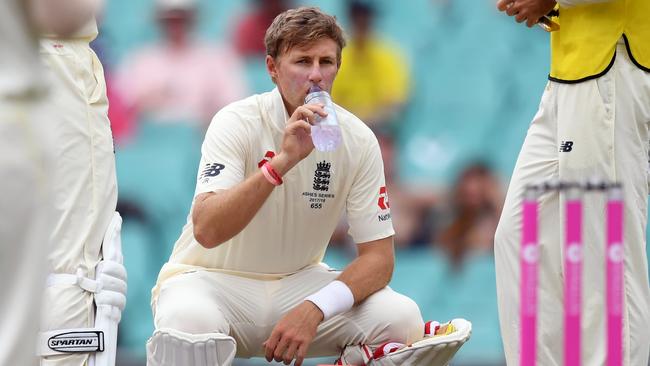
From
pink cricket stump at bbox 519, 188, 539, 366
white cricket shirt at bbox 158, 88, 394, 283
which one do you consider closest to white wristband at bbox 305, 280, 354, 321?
white cricket shirt at bbox 158, 88, 394, 283

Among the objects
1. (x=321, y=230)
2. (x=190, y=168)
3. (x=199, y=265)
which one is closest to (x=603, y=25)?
(x=321, y=230)

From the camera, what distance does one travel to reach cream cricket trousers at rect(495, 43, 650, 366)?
452cm

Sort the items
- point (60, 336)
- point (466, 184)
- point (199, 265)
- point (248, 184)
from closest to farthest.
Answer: point (60, 336), point (248, 184), point (199, 265), point (466, 184)

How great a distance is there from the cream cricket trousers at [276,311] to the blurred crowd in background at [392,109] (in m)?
2.55

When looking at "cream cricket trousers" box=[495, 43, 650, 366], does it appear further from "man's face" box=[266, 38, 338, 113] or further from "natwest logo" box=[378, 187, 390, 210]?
"man's face" box=[266, 38, 338, 113]

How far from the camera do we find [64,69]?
4.54 meters

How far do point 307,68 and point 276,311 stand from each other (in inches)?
36.3

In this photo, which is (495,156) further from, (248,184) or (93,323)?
(93,323)

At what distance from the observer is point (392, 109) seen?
24.9 feet

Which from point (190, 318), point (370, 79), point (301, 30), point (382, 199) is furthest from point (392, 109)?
point (190, 318)

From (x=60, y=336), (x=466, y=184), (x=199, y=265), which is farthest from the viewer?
(x=466, y=184)

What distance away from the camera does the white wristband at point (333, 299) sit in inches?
186

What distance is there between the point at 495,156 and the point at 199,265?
303 cm

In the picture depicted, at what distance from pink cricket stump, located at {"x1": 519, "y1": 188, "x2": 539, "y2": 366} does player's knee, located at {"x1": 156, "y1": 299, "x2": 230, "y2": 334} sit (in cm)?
156
